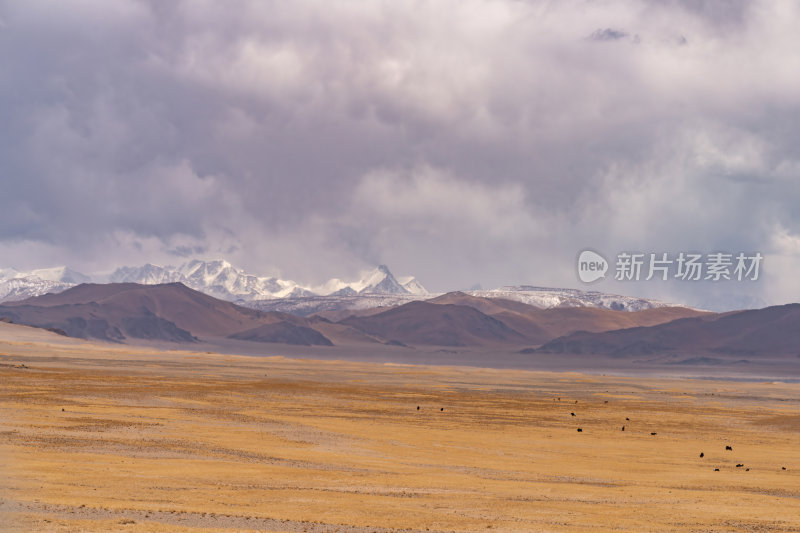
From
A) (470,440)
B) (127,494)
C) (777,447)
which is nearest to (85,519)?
(127,494)

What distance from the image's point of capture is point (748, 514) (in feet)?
77.1

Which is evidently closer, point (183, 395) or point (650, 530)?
point (650, 530)

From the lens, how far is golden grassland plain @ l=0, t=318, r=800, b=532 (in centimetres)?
2111

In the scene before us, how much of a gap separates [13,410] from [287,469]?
19647 millimetres

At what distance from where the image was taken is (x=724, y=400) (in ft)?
267

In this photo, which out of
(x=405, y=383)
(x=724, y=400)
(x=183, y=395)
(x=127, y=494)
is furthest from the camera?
(x=405, y=383)

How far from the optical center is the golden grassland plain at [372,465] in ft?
69.3

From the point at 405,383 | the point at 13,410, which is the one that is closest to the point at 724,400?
the point at 405,383

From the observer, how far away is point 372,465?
101 ft

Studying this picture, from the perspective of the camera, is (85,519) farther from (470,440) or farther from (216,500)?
(470,440)

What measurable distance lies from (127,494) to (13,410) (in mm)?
23011

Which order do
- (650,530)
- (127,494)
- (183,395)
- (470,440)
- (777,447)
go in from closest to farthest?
(650,530) → (127,494) → (470,440) → (777,447) → (183,395)

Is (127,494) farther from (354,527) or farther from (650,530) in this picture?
(650,530)

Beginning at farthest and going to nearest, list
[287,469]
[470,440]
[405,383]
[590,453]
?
[405,383] < [470,440] < [590,453] < [287,469]
